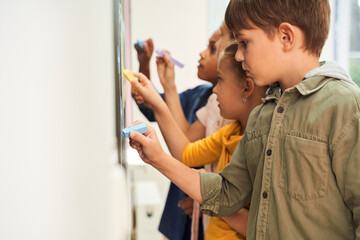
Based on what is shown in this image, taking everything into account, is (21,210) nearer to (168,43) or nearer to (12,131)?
(12,131)

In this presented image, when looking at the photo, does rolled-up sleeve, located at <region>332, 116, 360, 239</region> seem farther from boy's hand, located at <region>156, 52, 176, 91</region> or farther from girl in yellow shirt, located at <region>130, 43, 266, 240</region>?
boy's hand, located at <region>156, 52, 176, 91</region>

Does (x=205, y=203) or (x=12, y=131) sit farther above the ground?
(x=12, y=131)

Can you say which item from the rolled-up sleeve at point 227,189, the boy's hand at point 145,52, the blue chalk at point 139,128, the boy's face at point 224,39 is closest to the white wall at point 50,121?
the blue chalk at point 139,128

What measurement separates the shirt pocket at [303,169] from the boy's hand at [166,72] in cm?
58

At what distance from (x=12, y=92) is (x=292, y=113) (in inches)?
15.7

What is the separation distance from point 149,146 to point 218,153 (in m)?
0.32

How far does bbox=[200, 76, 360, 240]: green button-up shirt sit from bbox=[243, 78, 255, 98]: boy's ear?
0.15 meters

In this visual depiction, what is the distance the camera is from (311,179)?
0.54 metres

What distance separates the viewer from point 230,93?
30.9 inches

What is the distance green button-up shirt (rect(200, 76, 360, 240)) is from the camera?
52cm

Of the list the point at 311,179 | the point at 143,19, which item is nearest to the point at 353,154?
the point at 311,179

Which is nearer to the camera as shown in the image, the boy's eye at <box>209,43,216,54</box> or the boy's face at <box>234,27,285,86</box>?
the boy's face at <box>234,27,285,86</box>

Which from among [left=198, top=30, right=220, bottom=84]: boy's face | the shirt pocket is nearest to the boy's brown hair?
the shirt pocket

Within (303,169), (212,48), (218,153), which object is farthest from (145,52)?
(303,169)
